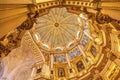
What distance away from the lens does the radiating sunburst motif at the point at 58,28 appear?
2544cm

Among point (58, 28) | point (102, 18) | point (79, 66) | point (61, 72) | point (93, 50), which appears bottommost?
point (61, 72)

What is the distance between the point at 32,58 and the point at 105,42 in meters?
8.59

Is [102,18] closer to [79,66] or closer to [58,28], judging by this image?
[79,66]

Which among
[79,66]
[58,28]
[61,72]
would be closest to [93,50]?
[79,66]

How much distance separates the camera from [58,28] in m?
26.8

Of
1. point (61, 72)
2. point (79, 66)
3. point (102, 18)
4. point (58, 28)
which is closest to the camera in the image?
point (102, 18)

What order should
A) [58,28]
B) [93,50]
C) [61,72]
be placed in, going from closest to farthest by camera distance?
[93,50]
[61,72]
[58,28]

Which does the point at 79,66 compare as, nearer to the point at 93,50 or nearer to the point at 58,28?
the point at 93,50

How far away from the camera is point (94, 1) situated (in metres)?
9.41

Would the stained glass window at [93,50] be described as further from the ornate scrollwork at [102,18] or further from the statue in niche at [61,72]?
the ornate scrollwork at [102,18]

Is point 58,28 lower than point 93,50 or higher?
higher

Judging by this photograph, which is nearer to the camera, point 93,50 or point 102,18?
point 102,18

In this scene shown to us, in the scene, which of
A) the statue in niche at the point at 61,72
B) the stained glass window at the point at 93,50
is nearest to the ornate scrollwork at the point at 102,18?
the stained glass window at the point at 93,50

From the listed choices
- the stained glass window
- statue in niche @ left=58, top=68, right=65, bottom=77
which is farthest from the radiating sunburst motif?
the stained glass window
